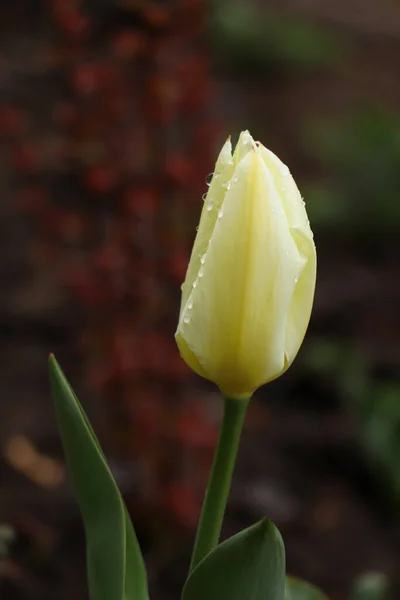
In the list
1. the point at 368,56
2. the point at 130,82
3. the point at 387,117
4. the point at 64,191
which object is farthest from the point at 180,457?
the point at 368,56

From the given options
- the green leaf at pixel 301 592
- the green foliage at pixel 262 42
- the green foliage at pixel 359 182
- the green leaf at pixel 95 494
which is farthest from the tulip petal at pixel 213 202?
the green foliage at pixel 262 42

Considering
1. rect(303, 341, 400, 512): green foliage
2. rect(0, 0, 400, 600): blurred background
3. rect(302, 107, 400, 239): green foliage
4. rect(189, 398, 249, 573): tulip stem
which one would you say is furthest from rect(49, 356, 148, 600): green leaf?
rect(302, 107, 400, 239): green foliage

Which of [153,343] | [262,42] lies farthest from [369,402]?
[262,42]

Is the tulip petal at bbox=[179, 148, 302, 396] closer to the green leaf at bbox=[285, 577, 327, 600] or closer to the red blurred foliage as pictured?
the green leaf at bbox=[285, 577, 327, 600]

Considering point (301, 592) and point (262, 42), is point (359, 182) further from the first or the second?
point (301, 592)

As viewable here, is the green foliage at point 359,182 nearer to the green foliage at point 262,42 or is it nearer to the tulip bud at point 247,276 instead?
the green foliage at point 262,42

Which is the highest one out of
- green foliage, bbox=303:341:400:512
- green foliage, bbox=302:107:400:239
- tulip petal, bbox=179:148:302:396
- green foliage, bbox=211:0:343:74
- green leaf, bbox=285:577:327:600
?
green foliage, bbox=211:0:343:74

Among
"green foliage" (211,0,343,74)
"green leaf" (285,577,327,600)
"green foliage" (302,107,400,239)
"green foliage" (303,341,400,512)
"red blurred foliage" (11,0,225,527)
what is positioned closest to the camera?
"green leaf" (285,577,327,600)
